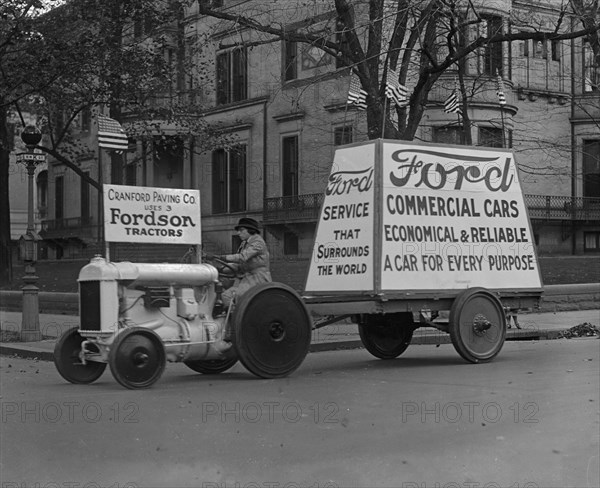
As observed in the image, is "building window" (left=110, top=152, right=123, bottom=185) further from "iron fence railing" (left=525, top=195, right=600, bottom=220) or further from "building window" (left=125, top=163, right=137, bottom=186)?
"iron fence railing" (left=525, top=195, right=600, bottom=220)

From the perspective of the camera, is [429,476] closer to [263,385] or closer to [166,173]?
[263,385]

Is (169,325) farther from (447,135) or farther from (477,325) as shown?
(447,135)

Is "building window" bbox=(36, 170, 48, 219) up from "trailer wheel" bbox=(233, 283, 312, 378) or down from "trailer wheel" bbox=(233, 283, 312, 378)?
up

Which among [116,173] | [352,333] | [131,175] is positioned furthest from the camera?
[131,175]

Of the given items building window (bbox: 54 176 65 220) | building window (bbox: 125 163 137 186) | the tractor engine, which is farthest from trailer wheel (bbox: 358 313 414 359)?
building window (bbox: 54 176 65 220)

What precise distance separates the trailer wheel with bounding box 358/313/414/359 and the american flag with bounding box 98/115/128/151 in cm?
881

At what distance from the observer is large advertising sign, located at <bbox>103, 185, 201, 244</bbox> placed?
10.4 m

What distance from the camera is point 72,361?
10.8 metres

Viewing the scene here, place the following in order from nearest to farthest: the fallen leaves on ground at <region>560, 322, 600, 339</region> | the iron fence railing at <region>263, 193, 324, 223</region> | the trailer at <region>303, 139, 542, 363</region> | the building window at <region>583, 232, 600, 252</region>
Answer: the trailer at <region>303, 139, 542, 363</region> → the fallen leaves on ground at <region>560, 322, 600, 339</region> → the iron fence railing at <region>263, 193, 324, 223</region> → the building window at <region>583, 232, 600, 252</region>

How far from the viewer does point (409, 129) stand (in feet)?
57.8

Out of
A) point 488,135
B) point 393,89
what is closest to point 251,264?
point 393,89

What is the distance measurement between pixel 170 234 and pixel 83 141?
1458 inches

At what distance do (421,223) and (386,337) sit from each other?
202cm

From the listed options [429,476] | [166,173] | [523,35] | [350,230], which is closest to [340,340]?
[350,230]
